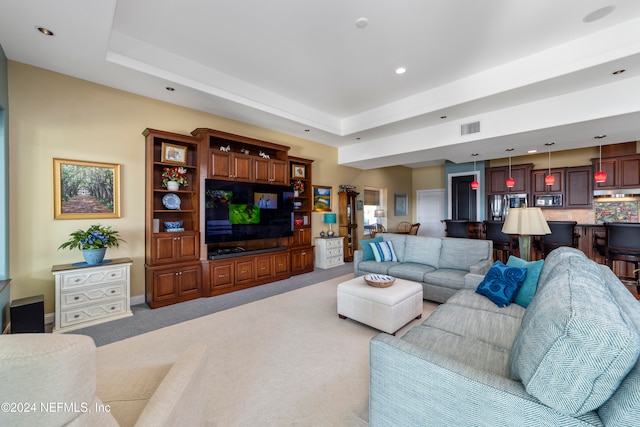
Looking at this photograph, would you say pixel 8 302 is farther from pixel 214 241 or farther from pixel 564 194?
pixel 564 194

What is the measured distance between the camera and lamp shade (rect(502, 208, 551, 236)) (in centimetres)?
295

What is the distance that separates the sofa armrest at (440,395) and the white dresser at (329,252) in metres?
4.69

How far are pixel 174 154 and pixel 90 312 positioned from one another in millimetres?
2291

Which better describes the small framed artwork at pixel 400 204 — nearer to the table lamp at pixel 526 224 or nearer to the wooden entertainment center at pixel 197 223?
the wooden entertainment center at pixel 197 223

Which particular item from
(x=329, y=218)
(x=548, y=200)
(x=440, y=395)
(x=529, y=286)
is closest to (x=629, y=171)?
(x=548, y=200)

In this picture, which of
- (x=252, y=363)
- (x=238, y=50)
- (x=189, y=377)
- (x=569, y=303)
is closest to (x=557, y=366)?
(x=569, y=303)

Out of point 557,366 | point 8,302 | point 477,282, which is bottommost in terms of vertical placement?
point 8,302

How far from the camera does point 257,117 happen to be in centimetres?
473

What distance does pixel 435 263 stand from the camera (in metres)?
4.13

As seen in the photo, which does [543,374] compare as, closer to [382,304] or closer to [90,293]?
[382,304]

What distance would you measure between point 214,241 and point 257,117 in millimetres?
2311

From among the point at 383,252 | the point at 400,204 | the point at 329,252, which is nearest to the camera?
the point at 383,252

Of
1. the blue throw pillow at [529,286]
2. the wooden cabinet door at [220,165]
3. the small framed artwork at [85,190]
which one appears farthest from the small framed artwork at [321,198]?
the blue throw pillow at [529,286]

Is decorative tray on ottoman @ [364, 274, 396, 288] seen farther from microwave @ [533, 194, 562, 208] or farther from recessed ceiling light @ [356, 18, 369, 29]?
microwave @ [533, 194, 562, 208]
